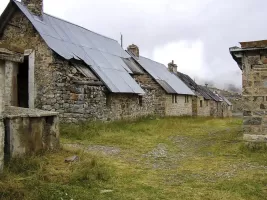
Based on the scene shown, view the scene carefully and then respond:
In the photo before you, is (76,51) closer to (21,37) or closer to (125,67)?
(21,37)

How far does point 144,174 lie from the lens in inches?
267

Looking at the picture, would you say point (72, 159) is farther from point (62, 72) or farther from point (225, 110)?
point (225, 110)

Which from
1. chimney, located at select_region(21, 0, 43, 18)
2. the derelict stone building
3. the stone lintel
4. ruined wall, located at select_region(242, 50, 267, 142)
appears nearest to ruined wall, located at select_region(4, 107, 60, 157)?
the stone lintel

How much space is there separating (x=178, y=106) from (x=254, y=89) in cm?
1436

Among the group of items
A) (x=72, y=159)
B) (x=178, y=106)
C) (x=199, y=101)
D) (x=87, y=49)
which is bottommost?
(x=72, y=159)

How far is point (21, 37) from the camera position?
13.8 meters

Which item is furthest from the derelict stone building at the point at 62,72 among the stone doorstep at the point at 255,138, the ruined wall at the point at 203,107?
the ruined wall at the point at 203,107

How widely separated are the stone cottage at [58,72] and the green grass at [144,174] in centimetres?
316

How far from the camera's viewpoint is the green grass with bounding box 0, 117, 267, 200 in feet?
17.2

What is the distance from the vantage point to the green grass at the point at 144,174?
17.2 feet

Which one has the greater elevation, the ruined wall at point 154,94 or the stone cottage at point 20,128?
the ruined wall at point 154,94

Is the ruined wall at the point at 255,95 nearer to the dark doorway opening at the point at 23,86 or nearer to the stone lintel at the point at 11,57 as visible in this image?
the stone lintel at the point at 11,57

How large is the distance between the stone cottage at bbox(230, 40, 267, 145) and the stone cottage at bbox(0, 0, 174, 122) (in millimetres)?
6470

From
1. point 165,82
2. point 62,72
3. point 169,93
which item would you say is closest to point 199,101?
point 165,82
